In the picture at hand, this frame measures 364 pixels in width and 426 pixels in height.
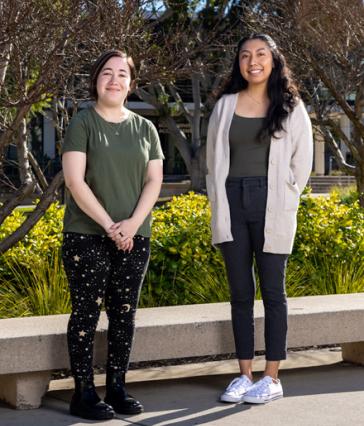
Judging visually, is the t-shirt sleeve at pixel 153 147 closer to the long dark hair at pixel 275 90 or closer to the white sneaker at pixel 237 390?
the long dark hair at pixel 275 90

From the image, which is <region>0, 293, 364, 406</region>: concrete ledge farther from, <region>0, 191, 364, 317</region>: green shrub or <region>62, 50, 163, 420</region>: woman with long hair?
<region>0, 191, 364, 317</region>: green shrub

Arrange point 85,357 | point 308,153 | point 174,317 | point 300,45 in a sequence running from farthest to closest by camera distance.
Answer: point 300,45 < point 174,317 < point 308,153 < point 85,357

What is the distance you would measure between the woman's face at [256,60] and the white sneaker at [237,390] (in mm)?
1740

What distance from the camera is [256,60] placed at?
5234 mm

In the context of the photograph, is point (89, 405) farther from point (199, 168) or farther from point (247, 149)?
point (199, 168)

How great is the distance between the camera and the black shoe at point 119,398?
500cm

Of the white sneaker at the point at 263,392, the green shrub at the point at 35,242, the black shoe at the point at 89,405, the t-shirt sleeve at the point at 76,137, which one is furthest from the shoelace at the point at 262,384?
Answer: the green shrub at the point at 35,242

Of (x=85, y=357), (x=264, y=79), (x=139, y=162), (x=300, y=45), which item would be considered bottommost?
(x=85, y=357)

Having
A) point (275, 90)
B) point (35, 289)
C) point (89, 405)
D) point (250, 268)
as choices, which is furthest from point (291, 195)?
point (35, 289)

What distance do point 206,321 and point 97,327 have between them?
0.69m

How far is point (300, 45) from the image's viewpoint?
10.1 meters

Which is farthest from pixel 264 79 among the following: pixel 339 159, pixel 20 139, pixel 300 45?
pixel 339 159

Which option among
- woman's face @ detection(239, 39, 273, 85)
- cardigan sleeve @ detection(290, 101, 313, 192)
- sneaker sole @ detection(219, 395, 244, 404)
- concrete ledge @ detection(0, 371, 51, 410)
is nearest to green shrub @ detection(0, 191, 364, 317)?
concrete ledge @ detection(0, 371, 51, 410)

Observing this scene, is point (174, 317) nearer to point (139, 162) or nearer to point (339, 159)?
point (139, 162)
